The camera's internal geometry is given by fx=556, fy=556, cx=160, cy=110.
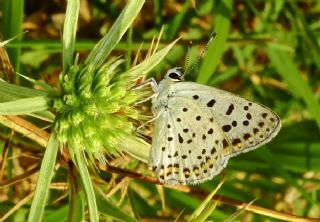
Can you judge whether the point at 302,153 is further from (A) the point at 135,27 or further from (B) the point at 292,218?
(A) the point at 135,27

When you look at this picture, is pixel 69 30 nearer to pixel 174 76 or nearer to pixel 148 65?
pixel 148 65

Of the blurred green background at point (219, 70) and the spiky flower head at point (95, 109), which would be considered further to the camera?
A: the blurred green background at point (219, 70)

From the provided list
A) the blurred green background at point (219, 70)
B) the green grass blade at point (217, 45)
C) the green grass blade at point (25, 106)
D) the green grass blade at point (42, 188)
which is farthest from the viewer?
the green grass blade at point (217, 45)

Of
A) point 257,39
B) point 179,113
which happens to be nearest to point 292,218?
point 179,113

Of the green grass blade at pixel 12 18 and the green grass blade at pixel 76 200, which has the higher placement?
the green grass blade at pixel 12 18

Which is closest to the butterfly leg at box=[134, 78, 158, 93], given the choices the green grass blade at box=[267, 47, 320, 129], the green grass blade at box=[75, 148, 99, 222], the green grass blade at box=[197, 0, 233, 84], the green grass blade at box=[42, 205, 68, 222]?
the green grass blade at box=[75, 148, 99, 222]

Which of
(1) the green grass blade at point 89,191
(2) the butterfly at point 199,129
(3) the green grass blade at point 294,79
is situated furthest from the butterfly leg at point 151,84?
(3) the green grass blade at point 294,79

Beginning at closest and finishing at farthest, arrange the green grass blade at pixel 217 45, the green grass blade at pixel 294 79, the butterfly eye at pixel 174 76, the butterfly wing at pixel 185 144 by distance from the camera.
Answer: the butterfly wing at pixel 185 144
the butterfly eye at pixel 174 76
the green grass blade at pixel 217 45
the green grass blade at pixel 294 79

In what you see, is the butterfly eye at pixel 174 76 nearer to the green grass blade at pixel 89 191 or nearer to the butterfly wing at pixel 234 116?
the butterfly wing at pixel 234 116
